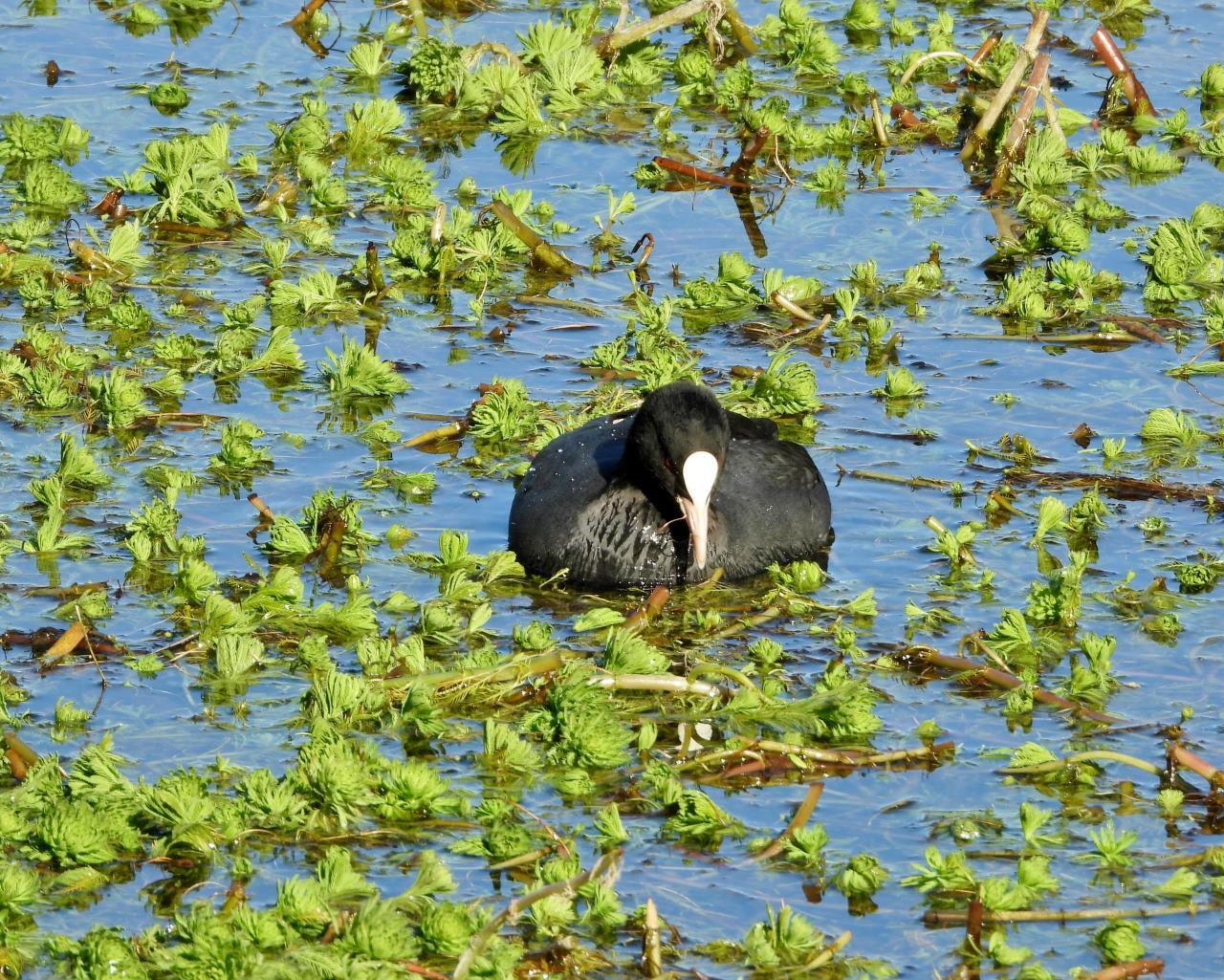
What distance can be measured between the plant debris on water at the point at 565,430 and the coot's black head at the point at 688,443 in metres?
0.34

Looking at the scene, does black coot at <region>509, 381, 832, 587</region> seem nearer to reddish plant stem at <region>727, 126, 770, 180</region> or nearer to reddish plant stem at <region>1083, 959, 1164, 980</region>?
reddish plant stem at <region>1083, 959, 1164, 980</region>

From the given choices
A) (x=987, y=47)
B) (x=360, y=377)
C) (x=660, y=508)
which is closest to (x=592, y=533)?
(x=660, y=508)

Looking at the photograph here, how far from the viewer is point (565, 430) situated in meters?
Result: 7.51

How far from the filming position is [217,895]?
476 cm

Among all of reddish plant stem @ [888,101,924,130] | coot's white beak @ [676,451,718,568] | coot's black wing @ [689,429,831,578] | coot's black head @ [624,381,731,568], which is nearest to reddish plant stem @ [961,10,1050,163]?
reddish plant stem @ [888,101,924,130]

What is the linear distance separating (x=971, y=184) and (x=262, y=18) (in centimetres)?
413

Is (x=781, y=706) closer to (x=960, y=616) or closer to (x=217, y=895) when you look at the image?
(x=960, y=616)

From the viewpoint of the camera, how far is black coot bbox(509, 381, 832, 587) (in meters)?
6.52

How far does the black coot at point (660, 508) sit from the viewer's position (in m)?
6.52

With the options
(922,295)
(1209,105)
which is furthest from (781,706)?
(1209,105)

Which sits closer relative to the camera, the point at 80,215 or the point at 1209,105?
the point at 80,215

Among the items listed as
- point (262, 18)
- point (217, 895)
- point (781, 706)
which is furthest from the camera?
point (262, 18)

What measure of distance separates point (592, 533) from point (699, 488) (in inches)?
16.8

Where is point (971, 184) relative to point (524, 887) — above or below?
above
